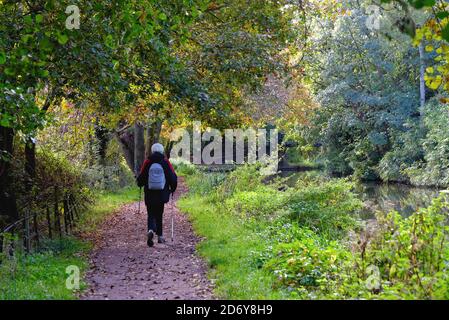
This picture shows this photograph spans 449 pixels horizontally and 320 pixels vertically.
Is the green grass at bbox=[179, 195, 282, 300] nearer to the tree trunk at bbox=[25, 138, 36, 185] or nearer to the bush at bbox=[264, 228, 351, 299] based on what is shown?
the bush at bbox=[264, 228, 351, 299]

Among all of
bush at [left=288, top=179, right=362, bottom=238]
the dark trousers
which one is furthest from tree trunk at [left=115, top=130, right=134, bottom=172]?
the dark trousers

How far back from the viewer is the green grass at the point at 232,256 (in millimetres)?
7358

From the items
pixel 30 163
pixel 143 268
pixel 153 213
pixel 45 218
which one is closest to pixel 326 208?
pixel 153 213

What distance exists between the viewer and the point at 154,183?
38.1 ft

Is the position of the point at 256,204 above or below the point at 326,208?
below

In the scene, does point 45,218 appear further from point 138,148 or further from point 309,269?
point 138,148

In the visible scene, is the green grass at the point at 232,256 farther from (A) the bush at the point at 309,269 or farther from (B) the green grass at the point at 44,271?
(B) the green grass at the point at 44,271

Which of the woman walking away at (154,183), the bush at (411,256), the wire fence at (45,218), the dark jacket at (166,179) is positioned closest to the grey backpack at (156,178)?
the woman walking away at (154,183)

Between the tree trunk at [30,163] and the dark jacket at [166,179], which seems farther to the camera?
the tree trunk at [30,163]

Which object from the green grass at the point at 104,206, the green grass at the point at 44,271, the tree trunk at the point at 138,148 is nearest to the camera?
the green grass at the point at 44,271

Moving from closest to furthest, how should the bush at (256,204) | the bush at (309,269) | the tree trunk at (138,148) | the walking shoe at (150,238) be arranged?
1. the bush at (309,269)
2. the walking shoe at (150,238)
3. the bush at (256,204)
4. the tree trunk at (138,148)

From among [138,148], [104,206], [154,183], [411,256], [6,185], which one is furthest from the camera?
[138,148]

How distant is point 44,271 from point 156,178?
358 cm

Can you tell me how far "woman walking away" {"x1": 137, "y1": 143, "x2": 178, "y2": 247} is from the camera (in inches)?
458
